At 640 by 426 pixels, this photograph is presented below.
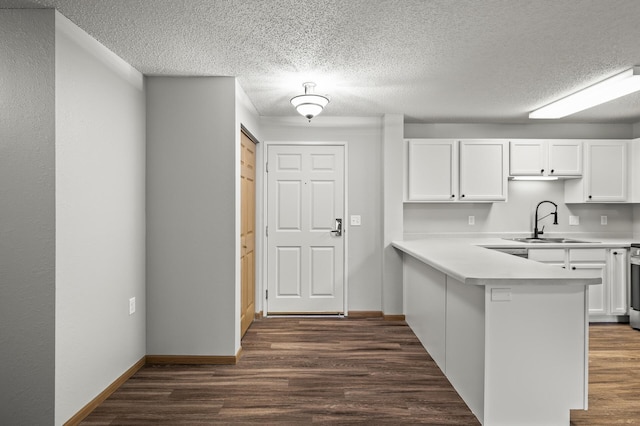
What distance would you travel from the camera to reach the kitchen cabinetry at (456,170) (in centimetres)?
473

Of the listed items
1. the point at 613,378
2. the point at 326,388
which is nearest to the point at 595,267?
the point at 613,378

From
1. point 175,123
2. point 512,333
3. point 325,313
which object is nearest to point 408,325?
point 325,313

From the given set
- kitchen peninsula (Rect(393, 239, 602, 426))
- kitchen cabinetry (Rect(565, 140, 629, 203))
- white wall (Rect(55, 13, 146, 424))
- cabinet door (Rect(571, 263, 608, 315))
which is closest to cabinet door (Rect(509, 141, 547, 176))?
kitchen cabinetry (Rect(565, 140, 629, 203))

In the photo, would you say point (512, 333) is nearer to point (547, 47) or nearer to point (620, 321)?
point (547, 47)

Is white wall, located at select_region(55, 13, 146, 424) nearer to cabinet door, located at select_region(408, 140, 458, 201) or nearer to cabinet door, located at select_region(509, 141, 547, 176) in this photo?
cabinet door, located at select_region(408, 140, 458, 201)

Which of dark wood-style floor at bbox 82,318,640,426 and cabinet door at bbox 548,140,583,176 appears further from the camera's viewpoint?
cabinet door at bbox 548,140,583,176

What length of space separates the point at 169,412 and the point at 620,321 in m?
4.79

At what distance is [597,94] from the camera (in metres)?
3.64

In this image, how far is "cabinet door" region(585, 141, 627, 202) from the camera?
4.79 m

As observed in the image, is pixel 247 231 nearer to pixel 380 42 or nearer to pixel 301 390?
pixel 301 390

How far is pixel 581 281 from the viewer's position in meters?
2.25

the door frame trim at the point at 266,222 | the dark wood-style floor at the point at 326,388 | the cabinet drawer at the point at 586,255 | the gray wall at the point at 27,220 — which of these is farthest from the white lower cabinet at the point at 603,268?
the gray wall at the point at 27,220

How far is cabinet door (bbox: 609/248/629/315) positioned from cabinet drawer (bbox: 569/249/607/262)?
12 cm

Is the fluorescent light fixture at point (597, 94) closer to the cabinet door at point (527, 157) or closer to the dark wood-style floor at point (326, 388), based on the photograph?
the cabinet door at point (527, 157)
